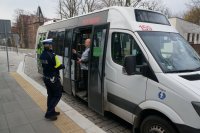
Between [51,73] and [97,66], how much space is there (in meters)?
1.11

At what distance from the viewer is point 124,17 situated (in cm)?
443

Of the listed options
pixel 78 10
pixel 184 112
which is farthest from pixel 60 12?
pixel 184 112

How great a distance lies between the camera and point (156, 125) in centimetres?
359

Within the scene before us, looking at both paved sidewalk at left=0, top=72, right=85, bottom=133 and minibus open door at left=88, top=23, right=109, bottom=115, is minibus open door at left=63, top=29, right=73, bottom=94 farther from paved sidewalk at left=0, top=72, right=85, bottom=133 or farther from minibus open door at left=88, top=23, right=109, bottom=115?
minibus open door at left=88, top=23, right=109, bottom=115

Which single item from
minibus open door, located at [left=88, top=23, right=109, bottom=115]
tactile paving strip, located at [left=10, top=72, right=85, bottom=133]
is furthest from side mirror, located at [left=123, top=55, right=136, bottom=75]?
tactile paving strip, located at [left=10, top=72, right=85, bottom=133]

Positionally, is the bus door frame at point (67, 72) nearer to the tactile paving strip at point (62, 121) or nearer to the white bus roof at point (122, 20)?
the tactile paving strip at point (62, 121)

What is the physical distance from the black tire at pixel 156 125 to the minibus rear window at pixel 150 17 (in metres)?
2.07

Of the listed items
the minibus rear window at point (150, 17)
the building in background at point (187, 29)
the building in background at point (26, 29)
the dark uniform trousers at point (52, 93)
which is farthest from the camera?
the building in background at point (26, 29)

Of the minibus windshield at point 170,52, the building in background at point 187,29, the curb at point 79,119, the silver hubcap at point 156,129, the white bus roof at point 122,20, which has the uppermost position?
the building in background at point 187,29

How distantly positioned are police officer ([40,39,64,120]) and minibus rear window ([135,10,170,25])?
211 cm

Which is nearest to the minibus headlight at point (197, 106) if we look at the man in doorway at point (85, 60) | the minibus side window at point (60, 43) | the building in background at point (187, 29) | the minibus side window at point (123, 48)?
the minibus side window at point (123, 48)

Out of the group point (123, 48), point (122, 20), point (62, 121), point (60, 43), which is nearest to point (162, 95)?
point (123, 48)

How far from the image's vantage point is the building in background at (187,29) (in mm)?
25794

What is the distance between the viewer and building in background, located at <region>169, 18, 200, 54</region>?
25794 mm
